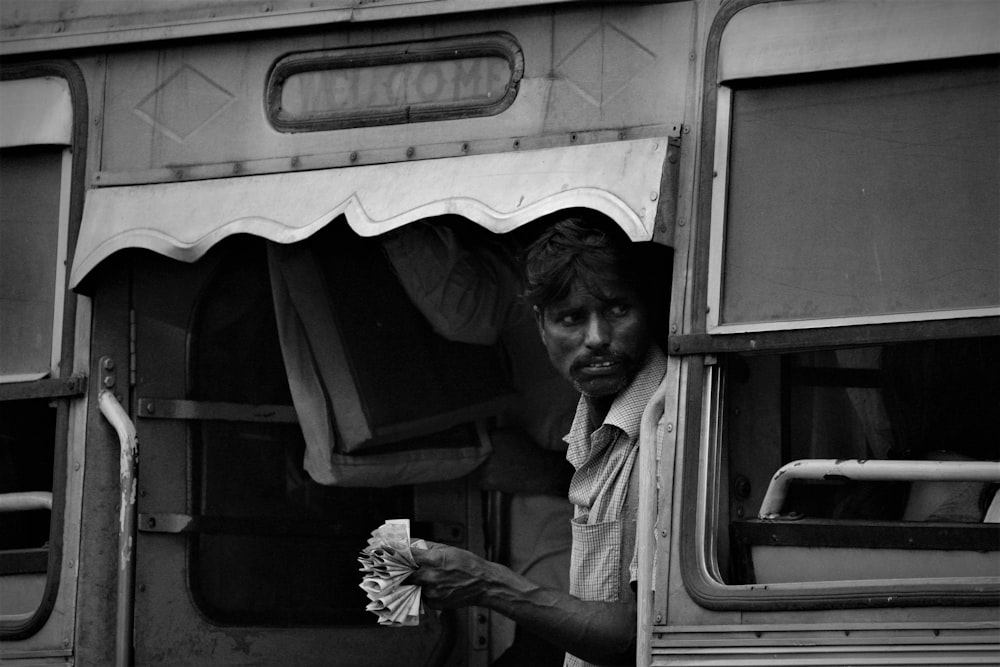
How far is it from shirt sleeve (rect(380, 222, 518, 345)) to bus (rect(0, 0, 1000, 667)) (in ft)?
0.14

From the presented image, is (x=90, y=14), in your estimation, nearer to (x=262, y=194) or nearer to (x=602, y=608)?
(x=262, y=194)

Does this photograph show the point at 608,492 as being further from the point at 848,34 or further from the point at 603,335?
the point at 848,34

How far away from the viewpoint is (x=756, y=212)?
3047mm

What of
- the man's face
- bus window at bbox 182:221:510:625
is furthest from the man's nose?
bus window at bbox 182:221:510:625

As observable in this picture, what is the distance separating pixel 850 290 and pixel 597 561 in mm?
920

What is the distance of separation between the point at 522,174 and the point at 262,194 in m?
0.69

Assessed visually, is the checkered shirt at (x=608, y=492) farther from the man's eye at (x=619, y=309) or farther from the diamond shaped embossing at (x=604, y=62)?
the diamond shaped embossing at (x=604, y=62)

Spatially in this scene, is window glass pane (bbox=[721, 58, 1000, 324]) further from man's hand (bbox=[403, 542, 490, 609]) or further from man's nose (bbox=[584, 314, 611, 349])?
man's hand (bbox=[403, 542, 490, 609])

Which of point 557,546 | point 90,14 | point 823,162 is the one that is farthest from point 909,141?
point 90,14

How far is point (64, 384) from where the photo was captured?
3711 millimetres

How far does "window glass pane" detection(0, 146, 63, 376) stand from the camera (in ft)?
12.5

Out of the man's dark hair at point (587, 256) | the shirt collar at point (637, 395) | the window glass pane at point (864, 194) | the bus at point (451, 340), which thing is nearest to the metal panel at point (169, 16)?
the bus at point (451, 340)

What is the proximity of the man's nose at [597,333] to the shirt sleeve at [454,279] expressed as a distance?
22.6 inches

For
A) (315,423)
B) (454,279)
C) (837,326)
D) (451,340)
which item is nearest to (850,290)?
(837,326)
